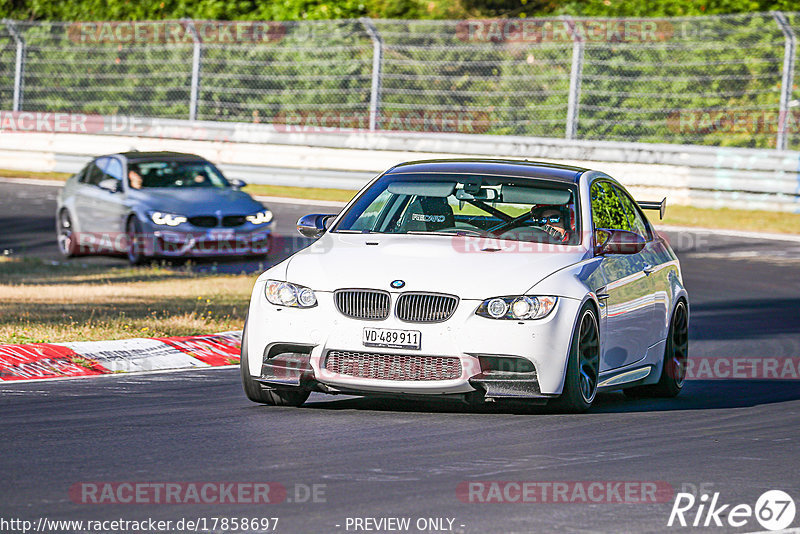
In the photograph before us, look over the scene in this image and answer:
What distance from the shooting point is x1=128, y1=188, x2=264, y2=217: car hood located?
65.4 ft

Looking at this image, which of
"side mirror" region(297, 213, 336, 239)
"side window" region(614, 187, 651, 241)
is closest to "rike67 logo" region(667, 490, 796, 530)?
"side mirror" region(297, 213, 336, 239)

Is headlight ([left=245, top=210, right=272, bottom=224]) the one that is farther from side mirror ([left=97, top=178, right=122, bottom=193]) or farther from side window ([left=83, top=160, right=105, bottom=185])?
side window ([left=83, top=160, right=105, bottom=185])

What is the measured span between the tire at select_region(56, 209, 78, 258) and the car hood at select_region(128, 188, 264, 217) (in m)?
1.17

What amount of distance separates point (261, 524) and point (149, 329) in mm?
6647

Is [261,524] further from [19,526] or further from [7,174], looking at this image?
[7,174]

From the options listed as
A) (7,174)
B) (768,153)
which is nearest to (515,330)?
(768,153)

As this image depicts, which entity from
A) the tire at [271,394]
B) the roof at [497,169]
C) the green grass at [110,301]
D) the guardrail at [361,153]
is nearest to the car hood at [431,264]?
the tire at [271,394]

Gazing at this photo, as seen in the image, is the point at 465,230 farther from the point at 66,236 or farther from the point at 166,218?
the point at 66,236

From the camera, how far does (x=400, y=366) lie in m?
8.72

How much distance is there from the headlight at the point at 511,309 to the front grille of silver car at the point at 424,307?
173 mm

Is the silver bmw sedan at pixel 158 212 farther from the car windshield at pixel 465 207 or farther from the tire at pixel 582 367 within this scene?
the tire at pixel 582 367

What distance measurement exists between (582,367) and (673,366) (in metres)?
1.75

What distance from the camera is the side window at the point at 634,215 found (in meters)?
10.9

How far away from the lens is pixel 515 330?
868 centimetres
